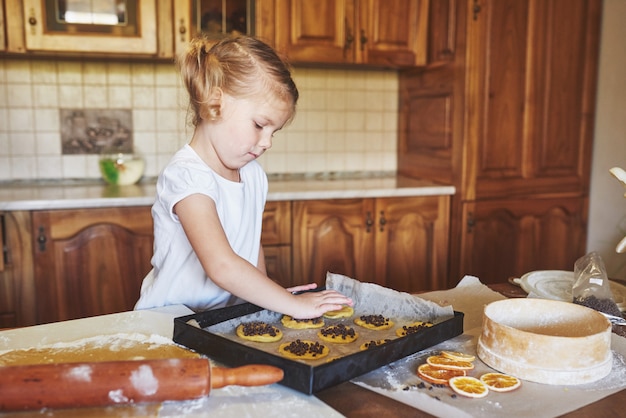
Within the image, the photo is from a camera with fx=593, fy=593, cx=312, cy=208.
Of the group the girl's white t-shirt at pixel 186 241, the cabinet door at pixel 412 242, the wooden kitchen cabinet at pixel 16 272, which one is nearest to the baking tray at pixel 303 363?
the girl's white t-shirt at pixel 186 241

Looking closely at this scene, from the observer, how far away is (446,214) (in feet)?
8.58

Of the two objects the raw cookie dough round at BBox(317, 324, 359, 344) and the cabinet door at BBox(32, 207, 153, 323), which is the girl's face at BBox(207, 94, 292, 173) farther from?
the cabinet door at BBox(32, 207, 153, 323)

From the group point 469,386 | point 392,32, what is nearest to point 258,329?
point 469,386

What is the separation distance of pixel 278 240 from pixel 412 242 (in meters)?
0.61

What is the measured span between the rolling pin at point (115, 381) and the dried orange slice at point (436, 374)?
21 cm

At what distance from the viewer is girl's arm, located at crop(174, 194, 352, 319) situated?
3.27ft

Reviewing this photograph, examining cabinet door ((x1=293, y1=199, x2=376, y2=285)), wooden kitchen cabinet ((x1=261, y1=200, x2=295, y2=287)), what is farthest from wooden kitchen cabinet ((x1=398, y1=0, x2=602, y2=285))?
wooden kitchen cabinet ((x1=261, y1=200, x2=295, y2=287))

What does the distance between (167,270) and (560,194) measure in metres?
2.12

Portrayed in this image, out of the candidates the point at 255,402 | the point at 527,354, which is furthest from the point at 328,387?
the point at 527,354

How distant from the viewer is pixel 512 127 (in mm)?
2619

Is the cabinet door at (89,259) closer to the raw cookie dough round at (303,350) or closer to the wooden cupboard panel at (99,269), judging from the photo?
the wooden cupboard panel at (99,269)

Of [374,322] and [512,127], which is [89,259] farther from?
[512,127]

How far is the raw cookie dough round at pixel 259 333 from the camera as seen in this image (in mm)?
956

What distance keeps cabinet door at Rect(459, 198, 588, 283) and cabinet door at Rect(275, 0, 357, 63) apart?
0.88 meters
